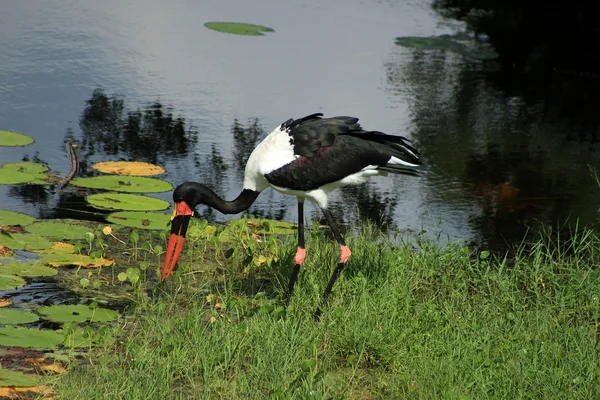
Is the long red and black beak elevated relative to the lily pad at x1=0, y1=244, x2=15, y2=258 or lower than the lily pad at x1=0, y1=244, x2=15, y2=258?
Result: elevated

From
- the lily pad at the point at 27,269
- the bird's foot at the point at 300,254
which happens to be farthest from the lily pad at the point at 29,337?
the bird's foot at the point at 300,254

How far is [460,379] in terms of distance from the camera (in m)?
4.37

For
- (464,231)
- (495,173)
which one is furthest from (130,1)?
(464,231)

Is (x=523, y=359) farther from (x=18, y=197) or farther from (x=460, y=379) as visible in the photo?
(x=18, y=197)

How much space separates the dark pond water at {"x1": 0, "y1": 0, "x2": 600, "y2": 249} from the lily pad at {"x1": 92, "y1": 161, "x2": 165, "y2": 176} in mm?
137

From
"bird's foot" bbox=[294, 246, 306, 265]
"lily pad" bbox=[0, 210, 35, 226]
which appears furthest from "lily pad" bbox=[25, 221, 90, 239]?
"bird's foot" bbox=[294, 246, 306, 265]

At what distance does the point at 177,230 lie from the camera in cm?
532

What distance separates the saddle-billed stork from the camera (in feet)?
17.0

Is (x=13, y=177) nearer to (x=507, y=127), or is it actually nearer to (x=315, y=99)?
(x=315, y=99)

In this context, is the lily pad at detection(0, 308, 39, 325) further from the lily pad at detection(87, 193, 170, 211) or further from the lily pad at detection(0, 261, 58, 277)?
the lily pad at detection(87, 193, 170, 211)

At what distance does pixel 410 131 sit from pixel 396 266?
3.64 metres

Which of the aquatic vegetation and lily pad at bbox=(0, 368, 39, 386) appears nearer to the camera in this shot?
lily pad at bbox=(0, 368, 39, 386)

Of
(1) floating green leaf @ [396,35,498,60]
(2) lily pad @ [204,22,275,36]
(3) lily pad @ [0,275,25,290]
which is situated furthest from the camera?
(1) floating green leaf @ [396,35,498,60]

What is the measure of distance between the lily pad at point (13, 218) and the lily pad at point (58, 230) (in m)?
0.05
